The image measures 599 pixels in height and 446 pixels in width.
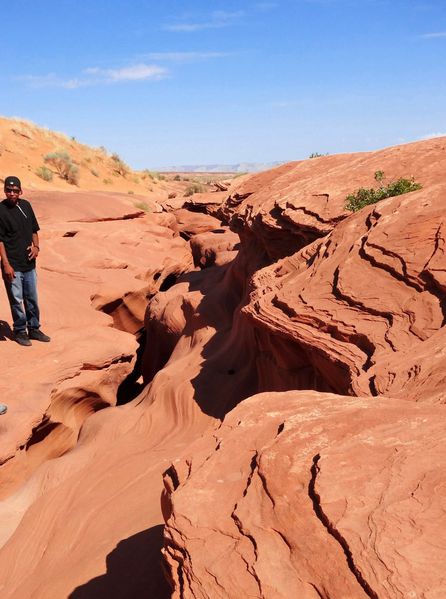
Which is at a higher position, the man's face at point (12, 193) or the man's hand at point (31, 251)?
the man's face at point (12, 193)

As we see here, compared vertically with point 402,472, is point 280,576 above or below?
below

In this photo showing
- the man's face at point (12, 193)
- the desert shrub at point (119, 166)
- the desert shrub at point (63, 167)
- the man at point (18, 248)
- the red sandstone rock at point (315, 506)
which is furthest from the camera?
the desert shrub at point (119, 166)

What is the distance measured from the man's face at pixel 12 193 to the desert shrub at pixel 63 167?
27.4 metres

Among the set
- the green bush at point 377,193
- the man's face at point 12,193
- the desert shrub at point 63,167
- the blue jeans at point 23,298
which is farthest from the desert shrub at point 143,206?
the green bush at point 377,193

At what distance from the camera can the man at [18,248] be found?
6621 mm

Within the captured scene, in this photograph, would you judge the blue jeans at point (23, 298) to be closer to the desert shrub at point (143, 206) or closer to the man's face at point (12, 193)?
the man's face at point (12, 193)

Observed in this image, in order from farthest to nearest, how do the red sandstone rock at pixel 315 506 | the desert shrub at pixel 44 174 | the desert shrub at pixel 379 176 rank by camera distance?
the desert shrub at pixel 44 174 < the desert shrub at pixel 379 176 < the red sandstone rock at pixel 315 506

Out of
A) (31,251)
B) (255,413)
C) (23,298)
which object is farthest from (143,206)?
(255,413)

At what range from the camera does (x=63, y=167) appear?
33.4 metres

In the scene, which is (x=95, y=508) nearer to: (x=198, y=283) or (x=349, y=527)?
(x=349, y=527)

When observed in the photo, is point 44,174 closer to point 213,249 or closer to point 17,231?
point 213,249

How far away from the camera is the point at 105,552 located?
4066 mm

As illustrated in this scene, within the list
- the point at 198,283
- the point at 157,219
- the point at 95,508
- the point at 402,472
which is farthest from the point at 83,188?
the point at 402,472

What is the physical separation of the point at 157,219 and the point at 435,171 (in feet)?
37.9
